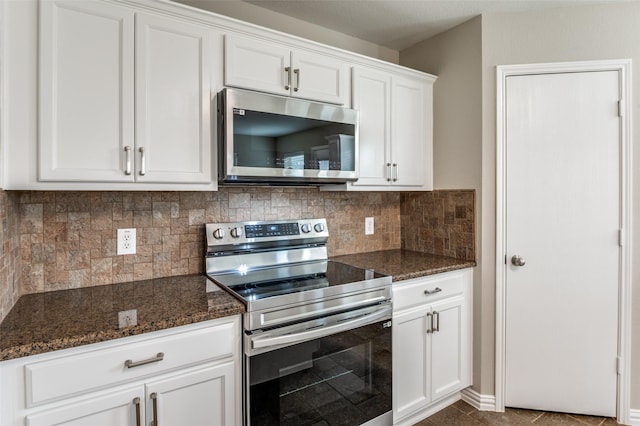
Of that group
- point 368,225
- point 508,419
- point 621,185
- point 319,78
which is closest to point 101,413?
point 319,78

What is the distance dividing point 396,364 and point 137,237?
4.95ft

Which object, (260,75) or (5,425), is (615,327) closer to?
(260,75)

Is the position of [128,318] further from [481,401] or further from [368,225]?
[481,401]

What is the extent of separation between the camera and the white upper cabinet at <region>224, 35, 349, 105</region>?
1.79 m

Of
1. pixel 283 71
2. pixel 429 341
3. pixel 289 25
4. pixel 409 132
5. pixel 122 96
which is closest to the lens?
pixel 122 96

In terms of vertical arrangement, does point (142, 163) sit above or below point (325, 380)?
above

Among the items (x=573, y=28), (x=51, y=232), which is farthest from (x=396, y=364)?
(x=573, y=28)

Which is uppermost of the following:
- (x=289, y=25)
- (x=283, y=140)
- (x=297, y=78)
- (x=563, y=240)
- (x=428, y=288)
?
(x=289, y=25)

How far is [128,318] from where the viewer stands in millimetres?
1309

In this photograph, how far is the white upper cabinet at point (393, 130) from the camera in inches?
88.2

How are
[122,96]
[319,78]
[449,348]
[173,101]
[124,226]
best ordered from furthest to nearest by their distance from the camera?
[449,348] < [319,78] < [124,226] < [173,101] < [122,96]

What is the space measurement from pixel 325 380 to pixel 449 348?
3.14 ft

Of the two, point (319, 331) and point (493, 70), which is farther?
point (493, 70)

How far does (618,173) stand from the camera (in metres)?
2.10
